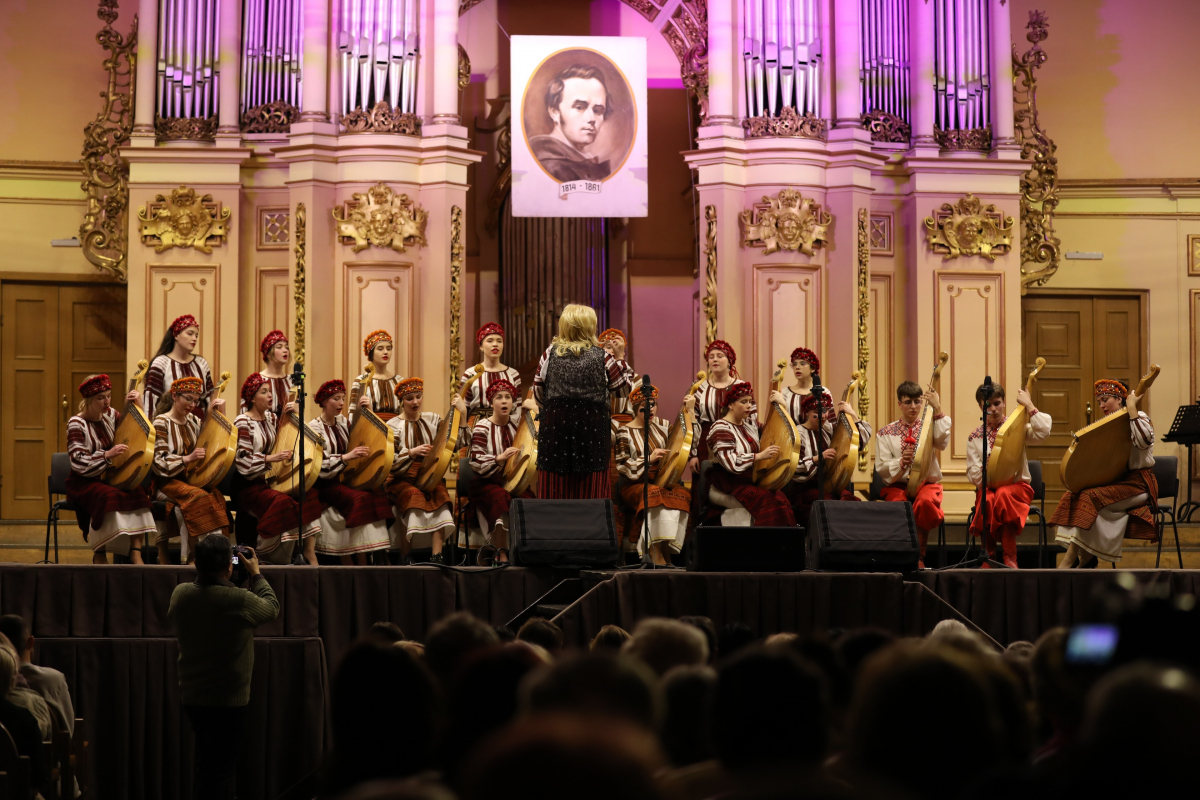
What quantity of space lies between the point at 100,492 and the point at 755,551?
3.58 metres

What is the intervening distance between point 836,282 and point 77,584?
234 inches

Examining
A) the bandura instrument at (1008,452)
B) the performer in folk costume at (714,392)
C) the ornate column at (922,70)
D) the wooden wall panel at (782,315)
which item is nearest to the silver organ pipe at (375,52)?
the wooden wall panel at (782,315)

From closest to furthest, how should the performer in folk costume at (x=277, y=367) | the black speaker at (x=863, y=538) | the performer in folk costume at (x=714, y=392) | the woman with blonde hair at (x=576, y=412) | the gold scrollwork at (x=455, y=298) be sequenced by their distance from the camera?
the black speaker at (x=863, y=538)
the woman with blonde hair at (x=576, y=412)
the performer in folk costume at (x=277, y=367)
the performer in folk costume at (x=714, y=392)
the gold scrollwork at (x=455, y=298)

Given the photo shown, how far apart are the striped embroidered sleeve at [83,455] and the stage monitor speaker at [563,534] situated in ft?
7.86

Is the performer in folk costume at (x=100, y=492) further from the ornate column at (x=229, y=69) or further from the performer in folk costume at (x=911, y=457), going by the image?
the performer in folk costume at (x=911, y=457)

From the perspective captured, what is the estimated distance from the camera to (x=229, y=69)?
32.9 ft

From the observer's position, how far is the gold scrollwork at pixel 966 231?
10.2m

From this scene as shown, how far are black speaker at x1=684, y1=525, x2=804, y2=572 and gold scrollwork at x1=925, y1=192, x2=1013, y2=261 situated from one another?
15.1ft

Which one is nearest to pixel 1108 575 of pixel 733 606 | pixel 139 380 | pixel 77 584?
pixel 733 606

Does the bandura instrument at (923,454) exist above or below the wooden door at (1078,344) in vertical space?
below

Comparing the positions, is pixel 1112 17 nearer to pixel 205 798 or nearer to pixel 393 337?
pixel 393 337

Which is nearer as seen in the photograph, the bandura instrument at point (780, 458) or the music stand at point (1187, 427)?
the bandura instrument at point (780, 458)

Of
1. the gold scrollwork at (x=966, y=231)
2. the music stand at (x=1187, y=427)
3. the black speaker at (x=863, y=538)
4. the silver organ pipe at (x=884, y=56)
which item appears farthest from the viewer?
the silver organ pipe at (x=884, y=56)

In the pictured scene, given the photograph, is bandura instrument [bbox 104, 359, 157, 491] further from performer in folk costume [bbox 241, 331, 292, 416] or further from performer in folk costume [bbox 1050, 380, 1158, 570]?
performer in folk costume [bbox 1050, 380, 1158, 570]
